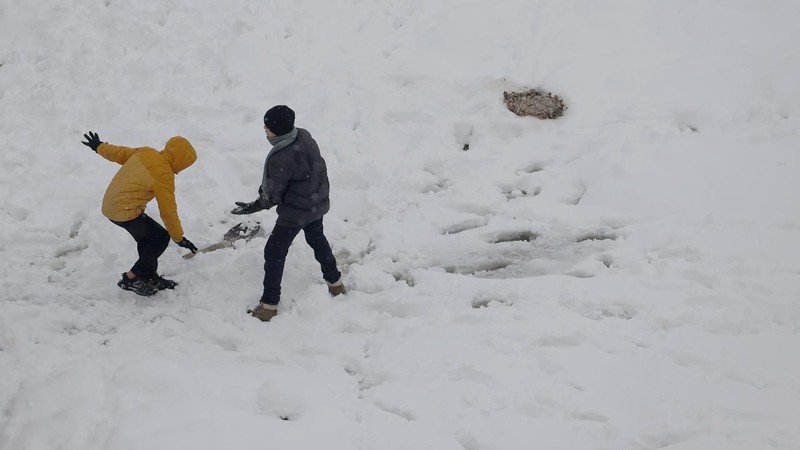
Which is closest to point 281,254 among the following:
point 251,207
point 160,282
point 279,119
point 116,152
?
point 251,207

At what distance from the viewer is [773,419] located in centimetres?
434

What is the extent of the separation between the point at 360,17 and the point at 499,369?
6.65m

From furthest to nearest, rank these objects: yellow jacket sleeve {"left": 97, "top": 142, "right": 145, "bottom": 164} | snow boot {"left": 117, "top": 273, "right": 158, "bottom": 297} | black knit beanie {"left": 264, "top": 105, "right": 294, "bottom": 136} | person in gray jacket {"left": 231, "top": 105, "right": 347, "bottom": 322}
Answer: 1. snow boot {"left": 117, "top": 273, "right": 158, "bottom": 297}
2. yellow jacket sleeve {"left": 97, "top": 142, "right": 145, "bottom": 164}
3. person in gray jacket {"left": 231, "top": 105, "right": 347, "bottom": 322}
4. black knit beanie {"left": 264, "top": 105, "right": 294, "bottom": 136}

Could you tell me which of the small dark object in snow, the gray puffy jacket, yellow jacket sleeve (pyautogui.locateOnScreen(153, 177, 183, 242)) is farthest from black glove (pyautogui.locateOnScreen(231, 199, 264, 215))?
the small dark object in snow

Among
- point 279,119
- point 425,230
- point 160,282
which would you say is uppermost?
point 279,119

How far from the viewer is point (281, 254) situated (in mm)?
5625

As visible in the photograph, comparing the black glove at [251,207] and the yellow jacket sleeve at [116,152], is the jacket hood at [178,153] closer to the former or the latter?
the yellow jacket sleeve at [116,152]

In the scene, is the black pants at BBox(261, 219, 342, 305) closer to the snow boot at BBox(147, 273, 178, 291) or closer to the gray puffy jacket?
the gray puffy jacket

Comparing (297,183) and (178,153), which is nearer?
(297,183)

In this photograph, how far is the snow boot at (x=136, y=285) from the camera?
19.4 ft

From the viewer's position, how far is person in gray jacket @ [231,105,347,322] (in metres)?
5.20

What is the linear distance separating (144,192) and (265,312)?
1548 mm

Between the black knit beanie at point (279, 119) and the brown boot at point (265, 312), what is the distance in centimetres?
165

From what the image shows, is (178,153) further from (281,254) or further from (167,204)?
(281,254)
